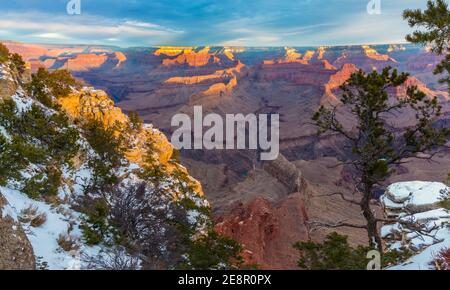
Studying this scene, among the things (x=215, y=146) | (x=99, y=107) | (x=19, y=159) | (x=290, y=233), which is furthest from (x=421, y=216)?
(x=215, y=146)

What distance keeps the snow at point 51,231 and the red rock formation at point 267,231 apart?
18.9 metres

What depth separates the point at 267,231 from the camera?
4219 centimetres

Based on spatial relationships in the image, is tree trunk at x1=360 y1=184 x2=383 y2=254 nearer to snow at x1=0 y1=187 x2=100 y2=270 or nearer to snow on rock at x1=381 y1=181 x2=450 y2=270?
snow on rock at x1=381 y1=181 x2=450 y2=270

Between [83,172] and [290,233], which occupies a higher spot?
[83,172]

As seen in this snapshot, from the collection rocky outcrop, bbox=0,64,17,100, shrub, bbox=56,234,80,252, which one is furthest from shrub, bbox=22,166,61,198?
rocky outcrop, bbox=0,64,17,100

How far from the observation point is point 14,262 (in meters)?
8.59

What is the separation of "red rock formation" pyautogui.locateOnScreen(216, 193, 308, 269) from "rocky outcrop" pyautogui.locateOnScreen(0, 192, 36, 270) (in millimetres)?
24903

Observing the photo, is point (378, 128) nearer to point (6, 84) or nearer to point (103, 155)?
point (103, 155)

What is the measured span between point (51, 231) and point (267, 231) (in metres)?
30.2

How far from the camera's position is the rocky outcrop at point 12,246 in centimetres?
844

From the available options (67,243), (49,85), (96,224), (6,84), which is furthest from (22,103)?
(67,243)
